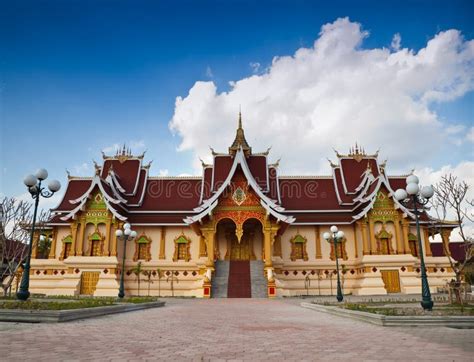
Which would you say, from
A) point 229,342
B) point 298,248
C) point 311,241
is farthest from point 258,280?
point 229,342

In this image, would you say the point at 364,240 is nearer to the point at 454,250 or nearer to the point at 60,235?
the point at 60,235

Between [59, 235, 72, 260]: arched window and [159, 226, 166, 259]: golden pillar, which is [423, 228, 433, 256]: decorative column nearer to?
[159, 226, 166, 259]: golden pillar

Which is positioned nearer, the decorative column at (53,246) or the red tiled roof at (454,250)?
the decorative column at (53,246)

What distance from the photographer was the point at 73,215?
2378 centimetres

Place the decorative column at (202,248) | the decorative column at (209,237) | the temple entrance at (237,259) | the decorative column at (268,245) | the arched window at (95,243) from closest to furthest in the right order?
the temple entrance at (237,259), the decorative column at (268,245), the decorative column at (209,237), the arched window at (95,243), the decorative column at (202,248)

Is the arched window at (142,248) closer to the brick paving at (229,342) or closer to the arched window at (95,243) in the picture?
the arched window at (95,243)

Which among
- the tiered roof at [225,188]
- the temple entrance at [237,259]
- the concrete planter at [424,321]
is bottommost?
the concrete planter at [424,321]

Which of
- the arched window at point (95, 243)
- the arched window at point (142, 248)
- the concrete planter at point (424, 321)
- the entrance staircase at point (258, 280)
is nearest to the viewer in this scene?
the concrete planter at point (424, 321)

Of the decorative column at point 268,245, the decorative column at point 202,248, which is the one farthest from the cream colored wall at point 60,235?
the decorative column at point 268,245

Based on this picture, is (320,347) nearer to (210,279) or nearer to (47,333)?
(47,333)

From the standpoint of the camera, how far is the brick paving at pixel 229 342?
5020 millimetres

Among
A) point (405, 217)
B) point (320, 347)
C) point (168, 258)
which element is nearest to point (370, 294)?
point (405, 217)

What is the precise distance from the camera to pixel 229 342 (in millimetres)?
6223

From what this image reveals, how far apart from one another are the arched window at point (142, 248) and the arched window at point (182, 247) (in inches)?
74.4
